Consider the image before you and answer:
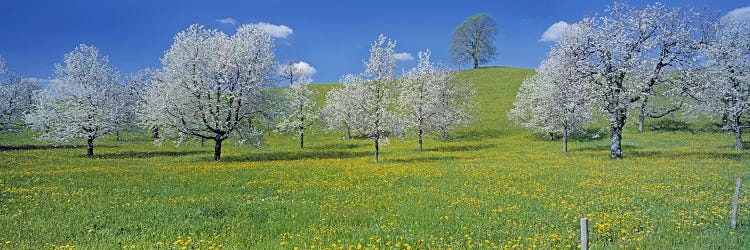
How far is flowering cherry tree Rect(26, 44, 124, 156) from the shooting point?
4062 centimetres

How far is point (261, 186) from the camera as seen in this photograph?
62.8ft

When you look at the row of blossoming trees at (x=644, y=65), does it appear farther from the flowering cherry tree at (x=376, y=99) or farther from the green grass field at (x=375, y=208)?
the flowering cherry tree at (x=376, y=99)

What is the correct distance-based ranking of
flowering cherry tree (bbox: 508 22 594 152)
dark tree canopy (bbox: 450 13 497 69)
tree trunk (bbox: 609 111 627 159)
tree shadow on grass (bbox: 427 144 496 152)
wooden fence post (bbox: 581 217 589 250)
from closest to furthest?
wooden fence post (bbox: 581 217 589 250) < tree trunk (bbox: 609 111 627 159) < flowering cherry tree (bbox: 508 22 594 152) < tree shadow on grass (bbox: 427 144 496 152) < dark tree canopy (bbox: 450 13 497 69)

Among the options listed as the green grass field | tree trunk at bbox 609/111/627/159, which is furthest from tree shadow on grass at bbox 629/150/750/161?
the green grass field

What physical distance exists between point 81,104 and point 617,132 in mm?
45137

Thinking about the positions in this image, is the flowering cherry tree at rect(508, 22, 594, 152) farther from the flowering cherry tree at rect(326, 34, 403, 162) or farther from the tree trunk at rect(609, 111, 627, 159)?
the flowering cherry tree at rect(326, 34, 403, 162)

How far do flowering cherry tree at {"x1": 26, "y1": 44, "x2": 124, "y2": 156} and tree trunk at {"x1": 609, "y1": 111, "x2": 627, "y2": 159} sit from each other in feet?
138

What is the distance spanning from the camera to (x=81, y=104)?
135 ft

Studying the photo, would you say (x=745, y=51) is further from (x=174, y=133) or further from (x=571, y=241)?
(x=174, y=133)

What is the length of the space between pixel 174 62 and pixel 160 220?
80.6 feet

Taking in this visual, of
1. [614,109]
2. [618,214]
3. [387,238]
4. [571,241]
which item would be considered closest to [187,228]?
[387,238]

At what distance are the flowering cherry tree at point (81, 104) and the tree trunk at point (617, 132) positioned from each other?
42079mm

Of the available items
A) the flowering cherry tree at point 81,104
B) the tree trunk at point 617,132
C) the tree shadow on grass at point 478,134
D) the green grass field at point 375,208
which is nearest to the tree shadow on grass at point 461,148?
the tree shadow on grass at point 478,134

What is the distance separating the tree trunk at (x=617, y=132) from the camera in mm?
32938
